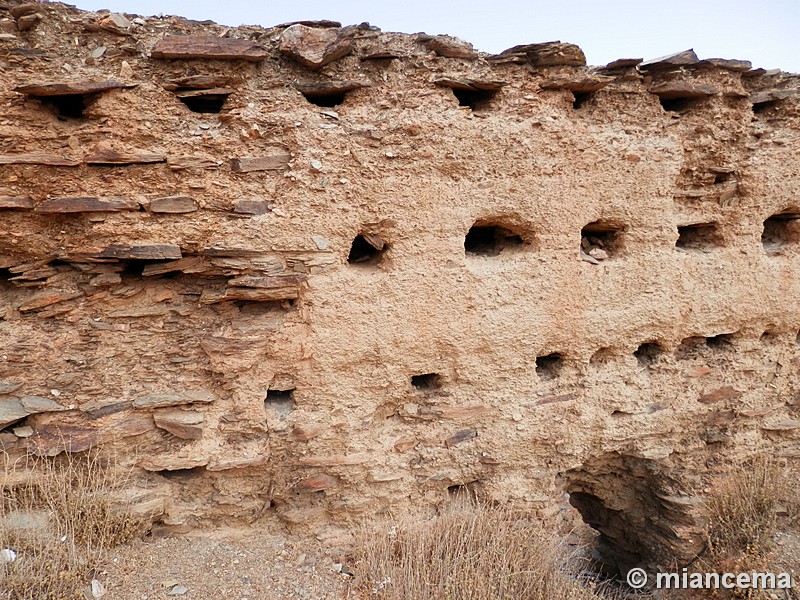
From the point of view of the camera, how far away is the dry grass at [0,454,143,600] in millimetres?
2176

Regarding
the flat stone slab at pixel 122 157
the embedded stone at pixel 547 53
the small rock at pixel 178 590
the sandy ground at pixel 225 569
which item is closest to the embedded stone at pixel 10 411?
the sandy ground at pixel 225 569

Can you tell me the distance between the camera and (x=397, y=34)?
278 centimetres

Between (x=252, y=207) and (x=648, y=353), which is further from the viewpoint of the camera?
(x=648, y=353)

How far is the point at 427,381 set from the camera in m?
3.08

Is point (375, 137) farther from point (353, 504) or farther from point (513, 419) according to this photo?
point (353, 504)

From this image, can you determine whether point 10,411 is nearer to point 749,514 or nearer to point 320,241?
point 320,241

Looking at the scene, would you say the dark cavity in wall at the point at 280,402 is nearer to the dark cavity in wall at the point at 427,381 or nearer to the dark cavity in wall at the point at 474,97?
the dark cavity in wall at the point at 427,381

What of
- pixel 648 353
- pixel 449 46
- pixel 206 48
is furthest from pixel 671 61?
pixel 206 48

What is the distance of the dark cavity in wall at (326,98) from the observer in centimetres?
277

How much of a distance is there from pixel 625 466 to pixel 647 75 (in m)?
2.56

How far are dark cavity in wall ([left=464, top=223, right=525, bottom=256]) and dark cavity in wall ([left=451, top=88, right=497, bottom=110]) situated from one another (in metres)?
0.70

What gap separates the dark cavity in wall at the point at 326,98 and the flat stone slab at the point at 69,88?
89 centimetres

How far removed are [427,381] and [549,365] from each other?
814 millimetres

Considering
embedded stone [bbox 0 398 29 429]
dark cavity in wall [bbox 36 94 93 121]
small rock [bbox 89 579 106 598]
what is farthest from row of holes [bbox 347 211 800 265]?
small rock [bbox 89 579 106 598]
